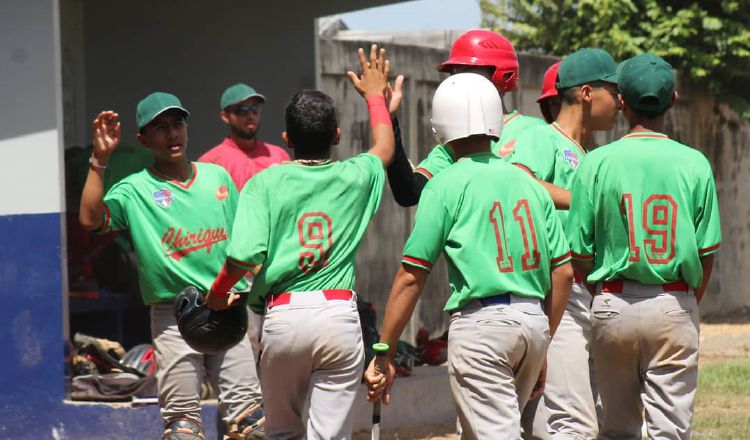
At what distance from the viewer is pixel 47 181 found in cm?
817

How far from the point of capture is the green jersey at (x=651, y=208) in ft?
18.7

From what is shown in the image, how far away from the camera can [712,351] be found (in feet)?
44.7

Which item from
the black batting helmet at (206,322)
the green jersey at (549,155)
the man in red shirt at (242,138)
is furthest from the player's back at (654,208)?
the man in red shirt at (242,138)

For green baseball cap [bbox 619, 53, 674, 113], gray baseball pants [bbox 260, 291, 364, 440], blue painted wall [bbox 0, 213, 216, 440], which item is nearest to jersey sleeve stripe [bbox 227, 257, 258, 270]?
gray baseball pants [bbox 260, 291, 364, 440]

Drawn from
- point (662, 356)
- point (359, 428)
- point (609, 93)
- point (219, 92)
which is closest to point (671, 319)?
point (662, 356)

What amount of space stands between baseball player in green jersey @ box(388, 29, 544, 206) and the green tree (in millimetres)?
9913

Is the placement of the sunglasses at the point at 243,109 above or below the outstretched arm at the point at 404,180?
above

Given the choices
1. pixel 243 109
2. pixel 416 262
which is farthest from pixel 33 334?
pixel 416 262

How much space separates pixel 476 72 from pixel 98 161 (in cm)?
197

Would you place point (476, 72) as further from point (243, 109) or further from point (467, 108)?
point (243, 109)

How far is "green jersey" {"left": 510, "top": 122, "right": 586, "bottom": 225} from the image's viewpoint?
6344 millimetres

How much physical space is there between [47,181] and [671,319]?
4148 mm

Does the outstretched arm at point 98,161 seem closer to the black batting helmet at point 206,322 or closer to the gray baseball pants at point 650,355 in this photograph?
the black batting helmet at point 206,322

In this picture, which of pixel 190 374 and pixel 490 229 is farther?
pixel 190 374
